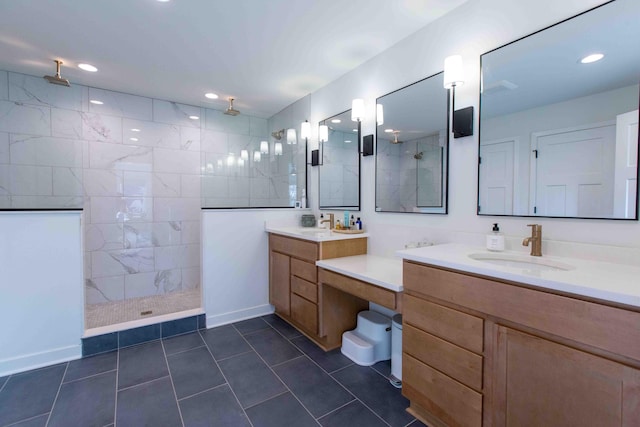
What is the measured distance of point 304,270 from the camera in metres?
2.47

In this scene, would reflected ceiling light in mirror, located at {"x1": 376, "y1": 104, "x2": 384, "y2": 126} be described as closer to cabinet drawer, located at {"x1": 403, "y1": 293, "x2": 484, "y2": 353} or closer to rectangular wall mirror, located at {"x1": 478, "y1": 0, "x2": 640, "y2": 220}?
rectangular wall mirror, located at {"x1": 478, "y1": 0, "x2": 640, "y2": 220}

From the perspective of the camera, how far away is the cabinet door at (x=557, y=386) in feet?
2.96

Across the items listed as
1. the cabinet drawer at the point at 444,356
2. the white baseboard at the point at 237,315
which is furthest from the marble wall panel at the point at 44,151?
the cabinet drawer at the point at 444,356

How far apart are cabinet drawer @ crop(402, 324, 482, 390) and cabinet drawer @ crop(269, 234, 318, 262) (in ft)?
3.27

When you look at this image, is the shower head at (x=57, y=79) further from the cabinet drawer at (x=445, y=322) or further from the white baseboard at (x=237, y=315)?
the cabinet drawer at (x=445, y=322)

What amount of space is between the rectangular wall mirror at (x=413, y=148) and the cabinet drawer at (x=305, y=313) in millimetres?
1014

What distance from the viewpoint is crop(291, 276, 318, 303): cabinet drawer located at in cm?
236

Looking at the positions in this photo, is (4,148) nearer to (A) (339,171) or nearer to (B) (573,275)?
(A) (339,171)

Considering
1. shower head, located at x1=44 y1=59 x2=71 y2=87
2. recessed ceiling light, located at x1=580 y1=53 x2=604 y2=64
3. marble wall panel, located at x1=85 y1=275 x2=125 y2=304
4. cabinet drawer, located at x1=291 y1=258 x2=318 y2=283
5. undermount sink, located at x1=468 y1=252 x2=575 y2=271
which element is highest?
shower head, located at x1=44 y1=59 x2=71 y2=87

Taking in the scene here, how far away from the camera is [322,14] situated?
6.40 ft

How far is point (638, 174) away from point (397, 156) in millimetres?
1354

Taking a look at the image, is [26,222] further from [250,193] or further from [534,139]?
[534,139]

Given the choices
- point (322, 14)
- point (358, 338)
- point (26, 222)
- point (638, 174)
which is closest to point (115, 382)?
point (26, 222)

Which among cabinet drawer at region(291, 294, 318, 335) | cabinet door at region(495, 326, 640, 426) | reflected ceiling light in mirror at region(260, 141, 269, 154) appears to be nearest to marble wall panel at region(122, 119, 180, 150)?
reflected ceiling light in mirror at region(260, 141, 269, 154)
